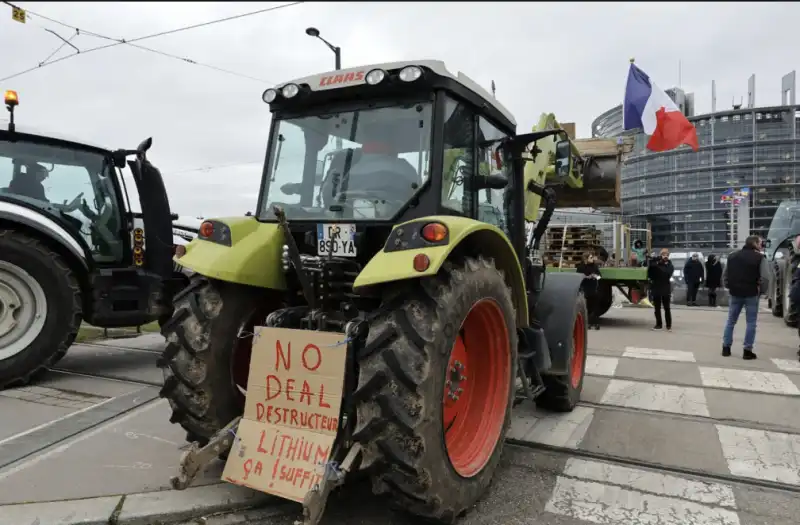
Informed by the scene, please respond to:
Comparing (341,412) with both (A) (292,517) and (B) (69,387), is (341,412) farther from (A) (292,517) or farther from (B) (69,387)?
(B) (69,387)

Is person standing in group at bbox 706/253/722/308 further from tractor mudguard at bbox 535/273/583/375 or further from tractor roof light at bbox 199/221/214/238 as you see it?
tractor roof light at bbox 199/221/214/238

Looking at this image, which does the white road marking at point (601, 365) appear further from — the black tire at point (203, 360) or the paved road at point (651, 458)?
→ the black tire at point (203, 360)

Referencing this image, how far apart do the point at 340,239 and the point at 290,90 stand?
1.08 meters

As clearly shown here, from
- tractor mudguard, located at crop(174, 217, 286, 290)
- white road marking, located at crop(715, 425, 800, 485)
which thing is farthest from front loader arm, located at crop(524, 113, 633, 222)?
tractor mudguard, located at crop(174, 217, 286, 290)

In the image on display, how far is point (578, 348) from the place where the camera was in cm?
567

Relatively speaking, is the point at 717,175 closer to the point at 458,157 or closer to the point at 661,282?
the point at 661,282

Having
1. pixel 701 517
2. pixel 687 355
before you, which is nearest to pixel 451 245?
pixel 701 517

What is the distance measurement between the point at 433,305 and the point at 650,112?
29.7ft

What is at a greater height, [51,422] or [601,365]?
[51,422]

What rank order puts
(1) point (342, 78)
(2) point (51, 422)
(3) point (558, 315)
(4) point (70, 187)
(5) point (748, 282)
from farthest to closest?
(5) point (748, 282)
(4) point (70, 187)
(3) point (558, 315)
(2) point (51, 422)
(1) point (342, 78)

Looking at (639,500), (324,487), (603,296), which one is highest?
(603,296)

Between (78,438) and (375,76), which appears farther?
(78,438)

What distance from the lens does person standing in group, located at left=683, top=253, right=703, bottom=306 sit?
55.9 ft

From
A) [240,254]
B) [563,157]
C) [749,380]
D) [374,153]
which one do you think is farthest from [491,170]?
[749,380]
